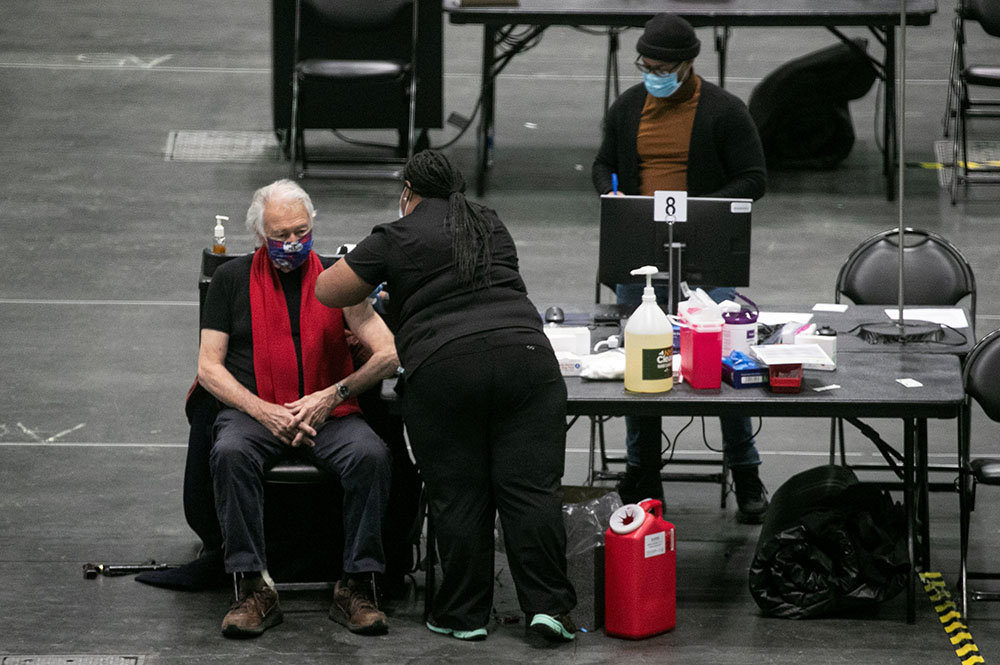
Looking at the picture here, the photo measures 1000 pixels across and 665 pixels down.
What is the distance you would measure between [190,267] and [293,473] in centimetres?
425

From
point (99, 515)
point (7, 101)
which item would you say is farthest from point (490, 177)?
point (99, 515)

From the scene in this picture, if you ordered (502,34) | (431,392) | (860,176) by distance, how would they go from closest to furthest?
(431,392) < (502,34) < (860,176)

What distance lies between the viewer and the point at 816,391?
4.97m

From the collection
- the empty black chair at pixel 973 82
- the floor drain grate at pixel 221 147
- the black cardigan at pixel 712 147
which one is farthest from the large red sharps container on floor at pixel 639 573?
the floor drain grate at pixel 221 147

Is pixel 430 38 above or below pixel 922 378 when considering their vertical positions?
above

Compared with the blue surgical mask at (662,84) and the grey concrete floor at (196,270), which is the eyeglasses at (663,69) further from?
the grey concrete floor at (196,270)

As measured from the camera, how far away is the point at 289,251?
17.0 feet

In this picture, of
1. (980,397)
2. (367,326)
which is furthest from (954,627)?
(367,326)

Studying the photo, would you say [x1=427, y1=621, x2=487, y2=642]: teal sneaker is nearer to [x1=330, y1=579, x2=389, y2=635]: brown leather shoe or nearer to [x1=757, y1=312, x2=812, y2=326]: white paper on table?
[x1=330, y1=579, x2=389, y2=635]: brown leather shoe

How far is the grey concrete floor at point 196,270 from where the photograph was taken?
16.3ft

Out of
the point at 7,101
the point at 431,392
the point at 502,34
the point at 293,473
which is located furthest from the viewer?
the point at 7,101

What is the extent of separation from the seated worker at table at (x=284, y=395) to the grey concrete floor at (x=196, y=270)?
0.22 metres

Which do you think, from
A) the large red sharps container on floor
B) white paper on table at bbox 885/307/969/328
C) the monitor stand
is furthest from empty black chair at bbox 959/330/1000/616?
the large red sharps container on floor

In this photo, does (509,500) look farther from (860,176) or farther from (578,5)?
(860,176)
